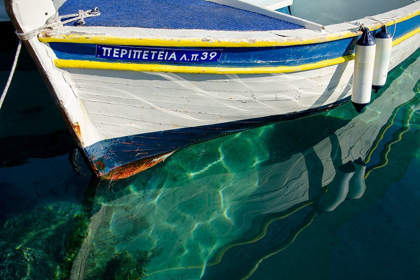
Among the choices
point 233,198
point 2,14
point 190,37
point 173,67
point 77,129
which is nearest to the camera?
point 190,37

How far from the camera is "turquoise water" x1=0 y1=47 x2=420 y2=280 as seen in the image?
12.2 feet

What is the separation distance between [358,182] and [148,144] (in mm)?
2254

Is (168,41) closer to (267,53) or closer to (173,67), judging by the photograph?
(173,67)

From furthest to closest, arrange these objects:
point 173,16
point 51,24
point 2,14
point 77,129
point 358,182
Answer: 1. point 2,14
2. point 358,182
3. point 173,16
4. point 77,129
5. point 51,24

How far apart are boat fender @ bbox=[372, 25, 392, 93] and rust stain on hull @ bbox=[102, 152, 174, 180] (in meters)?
2.48

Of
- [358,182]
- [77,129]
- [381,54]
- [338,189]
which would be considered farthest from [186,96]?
[381,54]

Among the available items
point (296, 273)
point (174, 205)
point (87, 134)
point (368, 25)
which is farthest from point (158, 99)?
point (368, 25)

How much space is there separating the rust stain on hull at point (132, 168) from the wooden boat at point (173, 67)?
0.05 feet

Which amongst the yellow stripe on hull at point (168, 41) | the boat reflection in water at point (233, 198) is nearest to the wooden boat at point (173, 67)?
the yellow stripe on hull at point (168, 41)

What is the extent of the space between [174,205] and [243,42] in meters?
1.77

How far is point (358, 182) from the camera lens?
4.54 meters

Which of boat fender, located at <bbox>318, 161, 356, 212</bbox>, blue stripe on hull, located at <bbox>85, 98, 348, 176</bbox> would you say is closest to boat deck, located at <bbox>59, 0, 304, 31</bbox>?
blue stripe on hull, located at <bbox>85, 98, 348, 176</bbox>

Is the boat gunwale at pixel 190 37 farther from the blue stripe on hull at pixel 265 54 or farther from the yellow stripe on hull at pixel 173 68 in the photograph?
the yellow stripe on hull at pixel 173 68

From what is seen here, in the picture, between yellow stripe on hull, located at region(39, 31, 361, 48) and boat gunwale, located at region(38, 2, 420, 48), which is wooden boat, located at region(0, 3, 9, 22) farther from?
yellow stripe on hull, located at region(39, 31, 361, 48)
